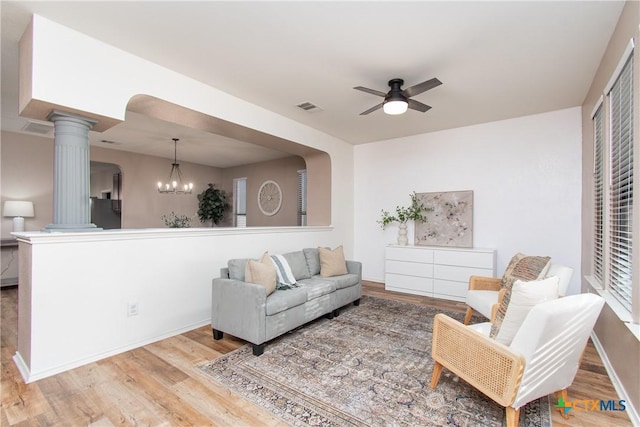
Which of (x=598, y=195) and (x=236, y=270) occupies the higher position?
(x=598, y=195)

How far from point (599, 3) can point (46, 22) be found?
4008 mm

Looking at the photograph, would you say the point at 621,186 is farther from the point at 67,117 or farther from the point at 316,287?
the point at 67,117

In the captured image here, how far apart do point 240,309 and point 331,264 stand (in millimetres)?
1540

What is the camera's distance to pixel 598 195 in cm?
320

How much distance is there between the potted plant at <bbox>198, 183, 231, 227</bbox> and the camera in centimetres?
800

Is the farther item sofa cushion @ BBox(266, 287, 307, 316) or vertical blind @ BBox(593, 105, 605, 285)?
vertical blind @ BBox(593, 105, 605, 285)

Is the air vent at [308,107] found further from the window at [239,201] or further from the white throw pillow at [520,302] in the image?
the window at [239,201]

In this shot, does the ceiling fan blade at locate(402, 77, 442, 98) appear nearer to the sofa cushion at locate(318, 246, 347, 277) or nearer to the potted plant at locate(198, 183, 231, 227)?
the sofa cushion at locate(318, 246, 347, 277)


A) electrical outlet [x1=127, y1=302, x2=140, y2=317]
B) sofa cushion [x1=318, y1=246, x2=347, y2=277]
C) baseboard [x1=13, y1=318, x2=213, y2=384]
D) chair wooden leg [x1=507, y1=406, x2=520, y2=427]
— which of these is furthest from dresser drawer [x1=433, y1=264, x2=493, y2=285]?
electrical outlet [x1=127, y1=302, x2=140, y2=317]

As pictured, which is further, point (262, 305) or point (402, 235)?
point (402, 235)

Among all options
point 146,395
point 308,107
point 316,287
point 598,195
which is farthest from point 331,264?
point 598,195

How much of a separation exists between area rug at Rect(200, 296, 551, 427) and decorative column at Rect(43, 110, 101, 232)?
66.4 inches

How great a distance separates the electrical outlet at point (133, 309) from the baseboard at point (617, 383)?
3858 mm

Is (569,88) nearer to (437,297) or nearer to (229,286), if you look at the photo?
(437,297)
